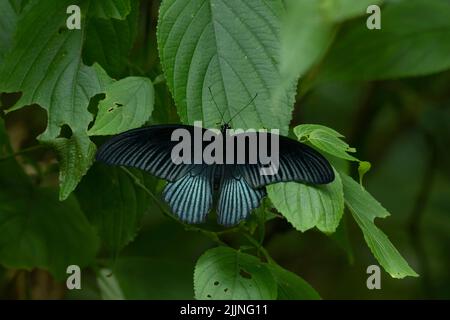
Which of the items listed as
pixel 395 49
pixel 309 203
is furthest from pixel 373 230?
pixel 395 49

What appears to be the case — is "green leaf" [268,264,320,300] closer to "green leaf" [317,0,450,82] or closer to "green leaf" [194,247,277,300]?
"green leaf" [194,247,277,300]

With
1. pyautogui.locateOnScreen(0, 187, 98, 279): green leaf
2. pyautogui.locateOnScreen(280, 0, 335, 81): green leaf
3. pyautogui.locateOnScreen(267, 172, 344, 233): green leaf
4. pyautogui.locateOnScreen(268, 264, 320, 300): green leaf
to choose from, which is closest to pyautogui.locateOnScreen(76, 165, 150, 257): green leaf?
pyautogui.locateOnScreen(0, 187, 98, 279): green leaf

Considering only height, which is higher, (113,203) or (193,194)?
(113,203)

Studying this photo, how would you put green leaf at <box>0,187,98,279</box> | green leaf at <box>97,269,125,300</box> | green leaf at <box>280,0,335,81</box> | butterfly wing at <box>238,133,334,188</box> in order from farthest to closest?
green leaf at <box>97,269,125,300</box> < green leaf at <box>0,187,98,279</box> < butterfly wing at <box>238,133,334,188</box> < green leaf at <box>280,0,335,81</box>

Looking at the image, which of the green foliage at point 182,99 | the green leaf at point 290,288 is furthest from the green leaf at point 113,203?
the green leaf at point 290,288

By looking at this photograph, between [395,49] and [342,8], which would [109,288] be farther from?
[342,8]

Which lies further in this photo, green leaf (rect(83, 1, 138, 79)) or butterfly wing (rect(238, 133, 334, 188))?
green leaf (rect(83, 1, 138, 79))

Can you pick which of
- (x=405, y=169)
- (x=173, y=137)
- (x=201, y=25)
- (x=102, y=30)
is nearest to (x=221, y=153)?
(x=173, y=137)
